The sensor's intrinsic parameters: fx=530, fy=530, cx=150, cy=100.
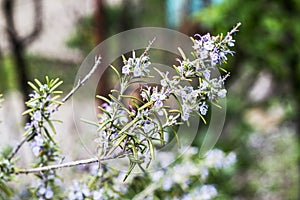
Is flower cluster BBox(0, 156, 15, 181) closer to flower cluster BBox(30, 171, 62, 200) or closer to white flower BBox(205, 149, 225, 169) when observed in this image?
flower cluster BBox(30, 171, 62, 200)

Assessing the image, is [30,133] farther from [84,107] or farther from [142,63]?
[84,107]

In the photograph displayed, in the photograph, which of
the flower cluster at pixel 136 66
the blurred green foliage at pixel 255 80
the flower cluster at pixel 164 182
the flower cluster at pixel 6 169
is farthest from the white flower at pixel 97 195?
the blurred green foliage at pixel 255 80

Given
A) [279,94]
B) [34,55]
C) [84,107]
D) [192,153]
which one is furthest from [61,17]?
[192,153]

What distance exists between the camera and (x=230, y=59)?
2.30 metres

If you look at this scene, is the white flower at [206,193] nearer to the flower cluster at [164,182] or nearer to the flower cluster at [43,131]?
the flower cluster at [164,182]

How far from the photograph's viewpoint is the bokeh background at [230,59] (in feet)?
6.87

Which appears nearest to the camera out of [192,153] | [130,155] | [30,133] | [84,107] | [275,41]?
[130,155]

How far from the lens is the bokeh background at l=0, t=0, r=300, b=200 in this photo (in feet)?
6.87

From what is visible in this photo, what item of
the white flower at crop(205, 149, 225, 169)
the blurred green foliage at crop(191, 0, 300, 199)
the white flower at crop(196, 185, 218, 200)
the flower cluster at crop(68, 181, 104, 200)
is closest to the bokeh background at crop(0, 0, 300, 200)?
the blurred green foliage at crop(191, 0, 300, 199)

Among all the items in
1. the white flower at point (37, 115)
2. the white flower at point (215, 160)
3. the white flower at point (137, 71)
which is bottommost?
the white flower at point (37, 115)

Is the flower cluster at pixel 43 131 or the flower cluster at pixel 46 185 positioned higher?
the flower cluster at pixel 43 131

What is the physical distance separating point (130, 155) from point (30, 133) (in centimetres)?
19

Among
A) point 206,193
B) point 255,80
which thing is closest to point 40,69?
point 255,80

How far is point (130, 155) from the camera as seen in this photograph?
0.67m
